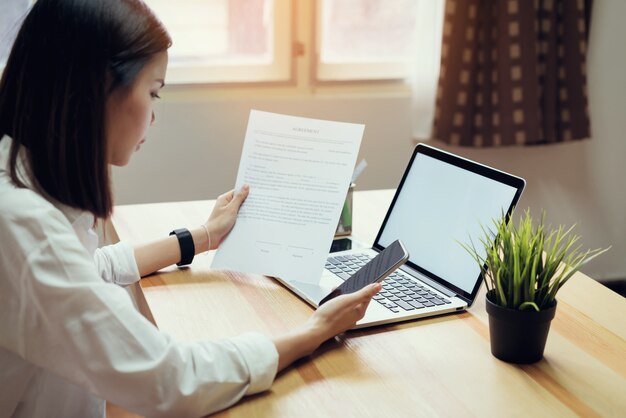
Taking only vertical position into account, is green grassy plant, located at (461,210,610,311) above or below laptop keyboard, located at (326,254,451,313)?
above

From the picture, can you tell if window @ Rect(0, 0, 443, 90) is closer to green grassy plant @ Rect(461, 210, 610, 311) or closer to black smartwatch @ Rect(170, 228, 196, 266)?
black smartwatch @ Rect(170, 228, 196, 266)

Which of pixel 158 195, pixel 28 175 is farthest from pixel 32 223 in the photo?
Result: pixel 158 195

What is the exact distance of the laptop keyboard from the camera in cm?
117

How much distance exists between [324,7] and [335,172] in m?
1.43

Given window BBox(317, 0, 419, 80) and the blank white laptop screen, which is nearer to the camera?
the blank white laptop screen

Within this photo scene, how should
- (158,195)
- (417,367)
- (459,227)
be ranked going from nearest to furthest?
(417,367), (459,227), (158,195)

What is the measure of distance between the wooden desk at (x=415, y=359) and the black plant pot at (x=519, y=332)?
0.01 m

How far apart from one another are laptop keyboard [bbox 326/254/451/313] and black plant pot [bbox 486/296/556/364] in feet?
0.58

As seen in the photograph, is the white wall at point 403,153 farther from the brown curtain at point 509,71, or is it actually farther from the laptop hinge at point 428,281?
the laptop hinge at point 428,281

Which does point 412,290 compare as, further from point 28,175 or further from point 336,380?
point 28,175

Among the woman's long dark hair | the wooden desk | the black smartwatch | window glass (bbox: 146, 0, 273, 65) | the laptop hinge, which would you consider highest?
window glass (bbox: 146, 0, 273, 65)

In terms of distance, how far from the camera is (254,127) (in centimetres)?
135

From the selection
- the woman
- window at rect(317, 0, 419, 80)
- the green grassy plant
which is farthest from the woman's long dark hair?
window at rect(317, 0, 419, 80)

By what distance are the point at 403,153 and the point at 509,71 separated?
1.55 feet
